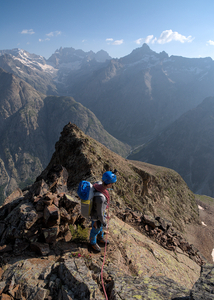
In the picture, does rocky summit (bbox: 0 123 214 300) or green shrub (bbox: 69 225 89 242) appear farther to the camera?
green shrub (bbox: 69 225 89 242)

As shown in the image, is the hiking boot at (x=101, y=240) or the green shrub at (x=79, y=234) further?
the hiking boot at (x=101, y=240)

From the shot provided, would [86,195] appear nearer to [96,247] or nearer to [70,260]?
[70,260]

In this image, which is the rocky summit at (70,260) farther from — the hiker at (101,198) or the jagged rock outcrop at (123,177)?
the jagged rock outcrop at (123,177)

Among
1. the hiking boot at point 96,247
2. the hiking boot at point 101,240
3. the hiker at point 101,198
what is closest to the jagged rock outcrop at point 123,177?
the hiking boot at point 101,240

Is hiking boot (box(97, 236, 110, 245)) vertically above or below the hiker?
below

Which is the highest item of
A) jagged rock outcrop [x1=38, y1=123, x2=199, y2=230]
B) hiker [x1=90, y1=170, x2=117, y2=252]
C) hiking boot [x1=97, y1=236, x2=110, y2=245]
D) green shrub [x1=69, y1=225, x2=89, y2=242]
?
hiker [x1=90, y1=170, x2=117, y2=252]

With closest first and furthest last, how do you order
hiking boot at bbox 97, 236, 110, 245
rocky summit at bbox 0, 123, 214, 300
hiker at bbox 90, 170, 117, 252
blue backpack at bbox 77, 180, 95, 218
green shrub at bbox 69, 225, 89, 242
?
rocky summit at bbox 0, 123, 214, 300
blue backpack at bbox 77, 180, 95, 218
hiker at bbox 90, 170, 117, 252
green shrub at bbox 69, 225, 89, 242
hiking boot at bbox 97, 236, 110, 245

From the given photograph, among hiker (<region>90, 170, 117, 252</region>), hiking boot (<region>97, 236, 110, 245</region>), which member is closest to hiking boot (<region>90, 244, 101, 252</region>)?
hiking boot (<region>97, 236, 110, 245</region>)

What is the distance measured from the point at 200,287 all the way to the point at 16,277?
7.26 meters

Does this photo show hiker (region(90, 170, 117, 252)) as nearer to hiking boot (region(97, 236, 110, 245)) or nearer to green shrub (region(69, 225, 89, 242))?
green shrub (region(69, 225, 89, 242))

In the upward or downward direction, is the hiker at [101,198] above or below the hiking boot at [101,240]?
above

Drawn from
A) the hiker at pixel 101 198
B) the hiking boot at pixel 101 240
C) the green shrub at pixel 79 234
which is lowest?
the hiking boot at pixel 101 240

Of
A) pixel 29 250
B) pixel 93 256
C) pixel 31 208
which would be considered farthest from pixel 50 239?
pixel 93 256

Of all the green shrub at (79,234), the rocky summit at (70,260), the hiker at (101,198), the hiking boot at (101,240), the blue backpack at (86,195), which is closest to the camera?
the rocky summit at (70,260)
